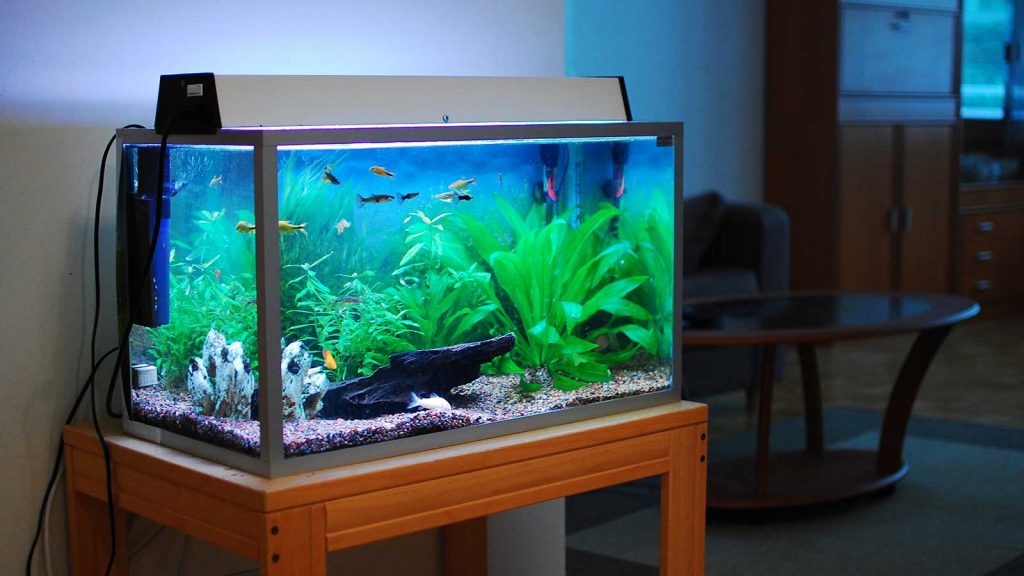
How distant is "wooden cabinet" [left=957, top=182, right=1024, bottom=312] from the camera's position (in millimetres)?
7058

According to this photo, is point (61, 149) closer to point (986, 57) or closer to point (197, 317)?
point (197, 317)

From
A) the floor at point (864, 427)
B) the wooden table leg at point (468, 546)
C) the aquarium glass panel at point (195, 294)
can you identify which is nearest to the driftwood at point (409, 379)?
the aquarium glass panel at point (195, 294)

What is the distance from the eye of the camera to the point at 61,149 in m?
1.76

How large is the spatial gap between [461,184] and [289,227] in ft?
0.90

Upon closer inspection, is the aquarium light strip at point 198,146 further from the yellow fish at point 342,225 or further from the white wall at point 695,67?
the white wall at point 695,67

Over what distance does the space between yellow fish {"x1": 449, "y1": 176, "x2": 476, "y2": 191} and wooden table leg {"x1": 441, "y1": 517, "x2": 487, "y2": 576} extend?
82cm

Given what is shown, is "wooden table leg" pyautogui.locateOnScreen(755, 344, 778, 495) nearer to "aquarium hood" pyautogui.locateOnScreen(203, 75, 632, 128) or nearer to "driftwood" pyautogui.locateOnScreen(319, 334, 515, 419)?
"aquarium hood" pyautogui.locateOnScreen(203, 75, 632, 128)

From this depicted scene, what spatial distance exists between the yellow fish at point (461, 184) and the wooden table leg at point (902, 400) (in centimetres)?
226

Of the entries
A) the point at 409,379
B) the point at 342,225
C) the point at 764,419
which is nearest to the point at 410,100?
the point at 342,225

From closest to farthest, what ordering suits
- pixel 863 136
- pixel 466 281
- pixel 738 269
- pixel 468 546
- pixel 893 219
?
pixel 466 281 < pixel 468 546 < pixel 738 269 < pixel 863 136 < pixel 893 219

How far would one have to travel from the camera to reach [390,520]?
1.56m

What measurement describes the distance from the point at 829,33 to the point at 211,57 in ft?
16.6

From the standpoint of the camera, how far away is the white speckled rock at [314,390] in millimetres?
1482

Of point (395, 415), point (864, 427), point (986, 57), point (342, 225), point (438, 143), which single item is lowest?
point (864, 427)
